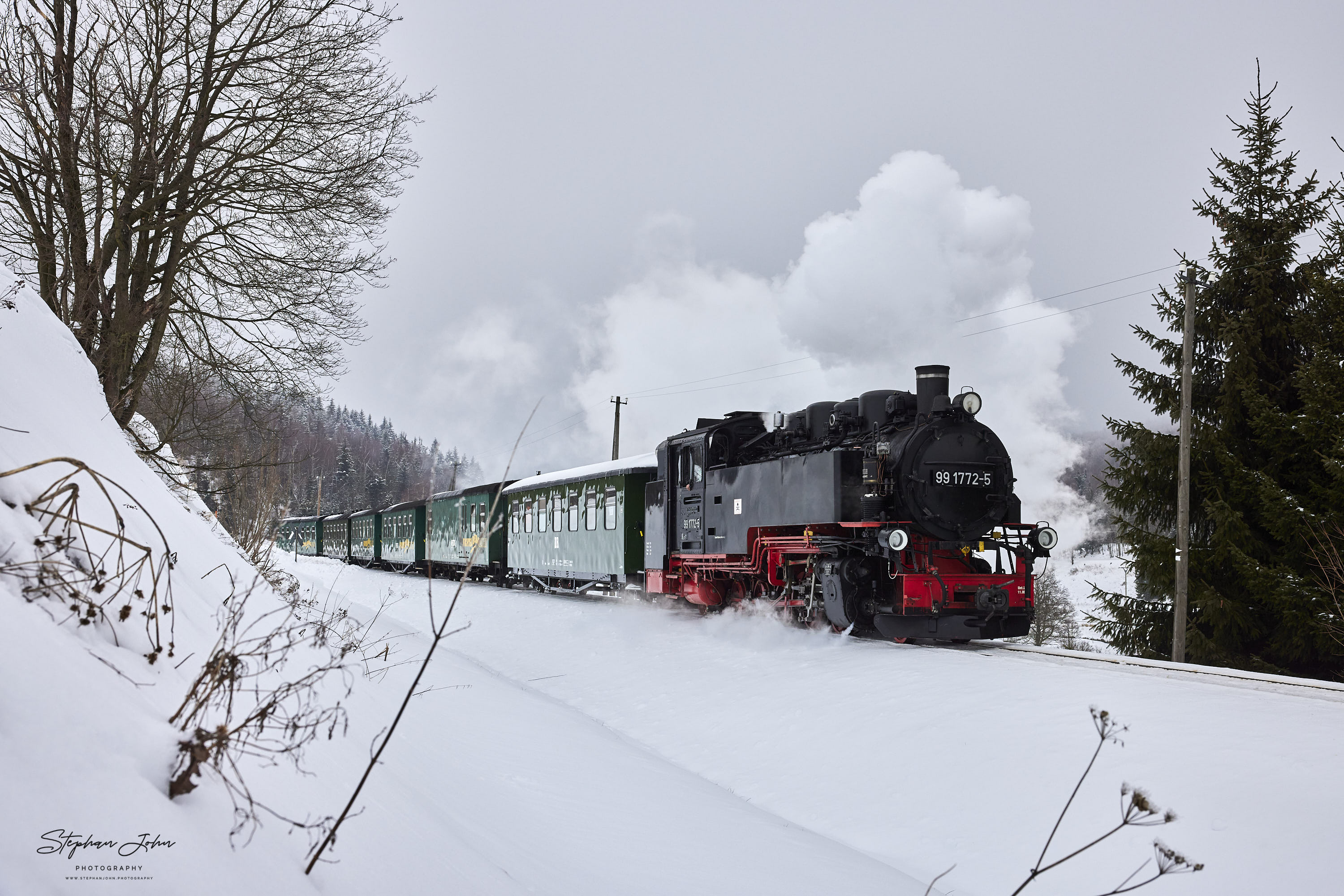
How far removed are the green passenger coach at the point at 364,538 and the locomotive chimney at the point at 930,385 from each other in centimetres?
2661

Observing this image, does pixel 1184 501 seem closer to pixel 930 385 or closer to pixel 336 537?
pixel 930 385

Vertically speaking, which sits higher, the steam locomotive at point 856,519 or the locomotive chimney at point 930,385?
the locomotive chimney at point 930,385

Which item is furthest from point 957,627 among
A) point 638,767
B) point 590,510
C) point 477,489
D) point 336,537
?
point 336,537

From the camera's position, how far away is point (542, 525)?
836 inches

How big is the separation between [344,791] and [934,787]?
4.15m

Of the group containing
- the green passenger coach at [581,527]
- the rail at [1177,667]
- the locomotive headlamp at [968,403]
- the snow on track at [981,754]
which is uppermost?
the locomotive headlamp at [968,403]

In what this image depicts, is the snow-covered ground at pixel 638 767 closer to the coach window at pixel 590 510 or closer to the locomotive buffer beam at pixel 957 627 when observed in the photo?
the locomotive buffer beam at pixel 957 627

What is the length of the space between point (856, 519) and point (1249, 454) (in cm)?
736

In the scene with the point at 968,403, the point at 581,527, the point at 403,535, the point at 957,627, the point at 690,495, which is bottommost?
the point at 957,627

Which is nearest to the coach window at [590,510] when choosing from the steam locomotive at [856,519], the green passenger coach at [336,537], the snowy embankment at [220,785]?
the steam locomotive at [856,519]

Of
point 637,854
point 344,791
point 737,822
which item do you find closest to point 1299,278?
point 737,822

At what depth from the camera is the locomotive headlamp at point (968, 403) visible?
10.3 m

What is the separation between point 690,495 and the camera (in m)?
13.8

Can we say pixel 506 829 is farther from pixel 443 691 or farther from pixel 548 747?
pixel 443 691
